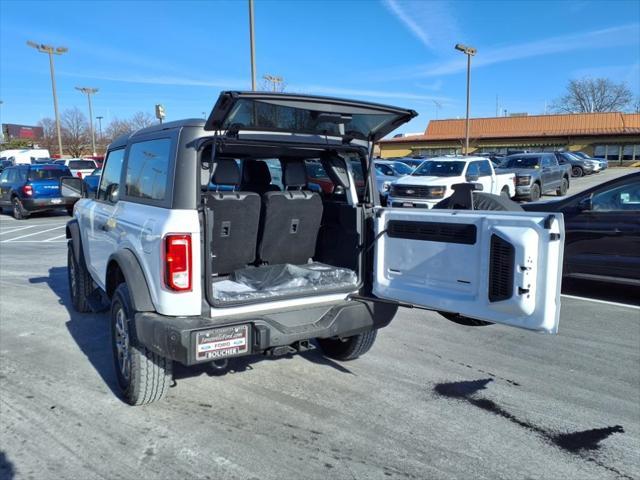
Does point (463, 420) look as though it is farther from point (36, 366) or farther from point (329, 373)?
point (36, 366)

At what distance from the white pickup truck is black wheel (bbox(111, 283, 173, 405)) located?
38.7 feet

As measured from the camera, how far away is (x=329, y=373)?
457cm

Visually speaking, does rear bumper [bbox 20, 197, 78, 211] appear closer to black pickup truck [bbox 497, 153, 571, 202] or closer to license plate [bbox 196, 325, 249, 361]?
black pickup truck [bbox 497, 153, 571, 202]

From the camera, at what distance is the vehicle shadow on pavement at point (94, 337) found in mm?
4541

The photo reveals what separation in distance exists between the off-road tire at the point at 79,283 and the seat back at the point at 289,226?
8.14ft

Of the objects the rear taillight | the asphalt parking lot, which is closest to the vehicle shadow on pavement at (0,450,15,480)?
the asphalt parking lot

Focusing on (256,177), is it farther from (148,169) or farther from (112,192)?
(148,169)

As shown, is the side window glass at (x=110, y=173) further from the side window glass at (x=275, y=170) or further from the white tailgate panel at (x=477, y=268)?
the white tailgate panel at (x=477, y=268)

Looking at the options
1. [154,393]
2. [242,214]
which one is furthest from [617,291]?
[154,393]

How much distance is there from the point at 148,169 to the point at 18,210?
53.5ft

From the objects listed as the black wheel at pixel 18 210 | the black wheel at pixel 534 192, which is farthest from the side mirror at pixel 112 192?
the black wheel at pixel 534 192

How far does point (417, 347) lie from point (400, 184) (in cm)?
1121

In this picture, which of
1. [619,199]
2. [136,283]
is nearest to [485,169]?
[619,199]

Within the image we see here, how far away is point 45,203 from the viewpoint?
1747 centimetres
